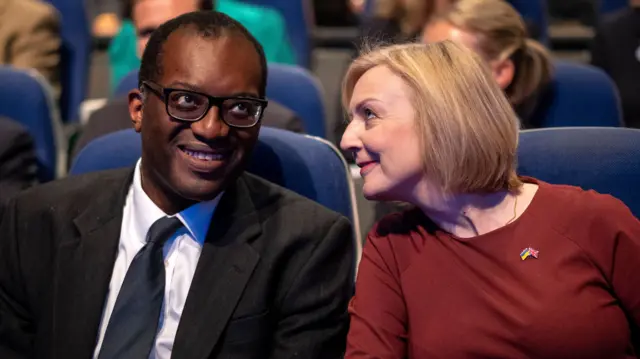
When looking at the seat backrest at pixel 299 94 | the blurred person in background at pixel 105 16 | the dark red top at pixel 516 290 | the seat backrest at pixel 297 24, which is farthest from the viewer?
the blurred person in background at pixel 105 16

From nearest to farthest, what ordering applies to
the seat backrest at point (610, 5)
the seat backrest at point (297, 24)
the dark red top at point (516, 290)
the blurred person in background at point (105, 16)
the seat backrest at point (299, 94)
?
the dark red top at point (516, 290), the seat backrest at point (299, 94), the seat backrest at point (297, 24), the seat backrest at point (610, 5), the blurred person in background at point (105, 16)

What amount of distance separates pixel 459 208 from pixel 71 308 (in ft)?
2.07

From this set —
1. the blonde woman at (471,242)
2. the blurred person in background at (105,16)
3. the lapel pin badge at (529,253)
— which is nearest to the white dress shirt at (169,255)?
the blonde woman at (471,242)

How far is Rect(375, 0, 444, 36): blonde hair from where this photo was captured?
2.93 m

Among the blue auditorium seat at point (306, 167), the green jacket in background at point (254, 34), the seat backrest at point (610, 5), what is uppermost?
the blue auditorium seat at point (306, 167)

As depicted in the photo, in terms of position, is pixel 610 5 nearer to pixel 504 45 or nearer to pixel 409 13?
pixel 409 13

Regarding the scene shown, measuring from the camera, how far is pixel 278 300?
4.31 feet

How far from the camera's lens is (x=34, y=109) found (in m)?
2.05

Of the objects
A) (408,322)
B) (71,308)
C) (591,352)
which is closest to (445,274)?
(408,322)

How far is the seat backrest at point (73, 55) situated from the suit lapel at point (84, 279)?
5.93 feet

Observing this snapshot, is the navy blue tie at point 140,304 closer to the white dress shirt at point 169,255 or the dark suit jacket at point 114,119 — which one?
the white dress shirt at point 169,255

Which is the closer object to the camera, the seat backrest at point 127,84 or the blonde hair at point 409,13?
the seat backrest at point 127,84

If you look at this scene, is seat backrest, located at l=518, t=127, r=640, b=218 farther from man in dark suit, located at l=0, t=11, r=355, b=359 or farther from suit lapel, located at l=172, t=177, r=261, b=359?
suit lapel, located at l=172, t=177, r=261, b=359

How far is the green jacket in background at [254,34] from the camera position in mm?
2848
